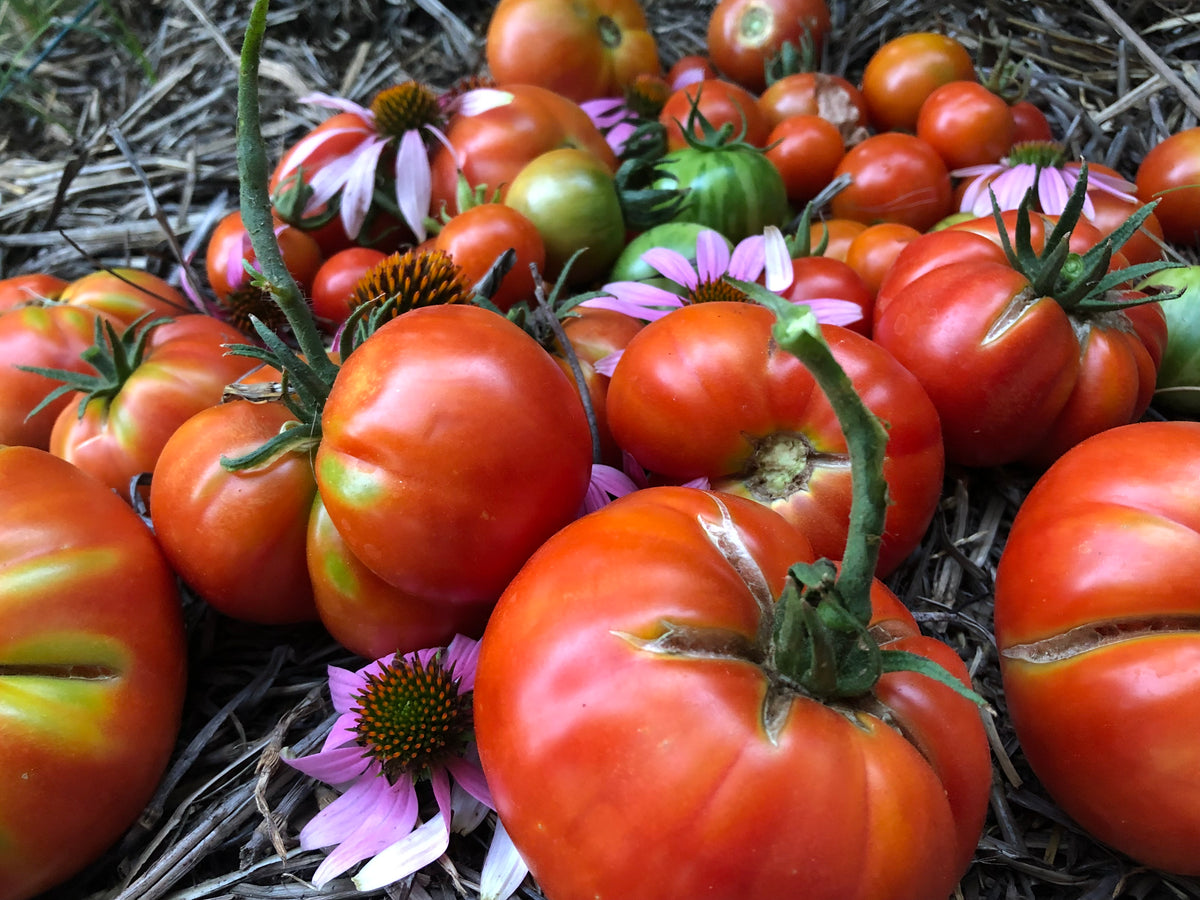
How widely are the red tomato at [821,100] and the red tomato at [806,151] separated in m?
0.11

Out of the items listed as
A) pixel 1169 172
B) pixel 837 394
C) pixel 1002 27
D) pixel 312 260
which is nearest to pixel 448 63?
pixel 312 260

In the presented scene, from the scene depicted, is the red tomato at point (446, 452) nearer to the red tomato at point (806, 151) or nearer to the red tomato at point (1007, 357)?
the red tomato at point (1007, 357)

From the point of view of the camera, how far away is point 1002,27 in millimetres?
2102

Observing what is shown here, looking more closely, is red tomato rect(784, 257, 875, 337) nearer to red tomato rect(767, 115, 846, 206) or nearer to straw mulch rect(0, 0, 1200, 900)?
straw mulch rect(0, 0, 1200, 900)

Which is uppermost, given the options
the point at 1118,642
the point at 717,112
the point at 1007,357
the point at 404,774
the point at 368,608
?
the point at 717,112

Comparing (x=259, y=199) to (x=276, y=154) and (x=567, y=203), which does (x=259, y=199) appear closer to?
(x=567, y=203)

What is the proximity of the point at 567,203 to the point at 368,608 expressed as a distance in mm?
800

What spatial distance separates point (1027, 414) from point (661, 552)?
69 centimetres

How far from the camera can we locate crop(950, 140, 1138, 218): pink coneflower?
1.52 m

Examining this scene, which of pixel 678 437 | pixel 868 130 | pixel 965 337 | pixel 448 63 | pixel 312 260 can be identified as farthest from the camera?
A: pixel 448 63

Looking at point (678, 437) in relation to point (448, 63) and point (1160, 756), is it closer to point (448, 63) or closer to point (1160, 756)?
point (1160, 756)

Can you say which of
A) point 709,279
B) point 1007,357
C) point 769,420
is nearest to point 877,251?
point 709,279

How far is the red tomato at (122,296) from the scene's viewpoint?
4.70ft

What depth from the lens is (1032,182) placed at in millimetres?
1566
